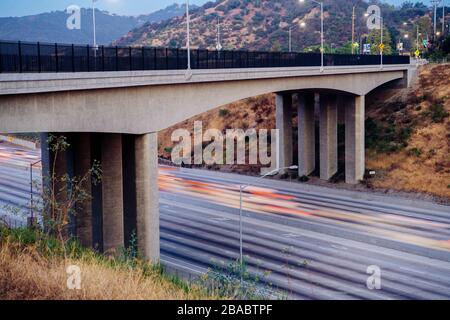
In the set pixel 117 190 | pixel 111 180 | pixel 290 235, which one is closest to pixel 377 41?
pixel 290 235

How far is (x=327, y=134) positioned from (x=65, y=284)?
49150mm

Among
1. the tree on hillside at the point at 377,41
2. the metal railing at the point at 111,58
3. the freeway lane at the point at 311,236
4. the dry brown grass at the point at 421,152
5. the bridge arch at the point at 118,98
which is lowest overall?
the freeway lane at the point at 311,236

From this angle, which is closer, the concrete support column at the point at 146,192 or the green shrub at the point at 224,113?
the concrete support column at the point at 146,192

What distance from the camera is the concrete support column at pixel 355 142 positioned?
5862cm

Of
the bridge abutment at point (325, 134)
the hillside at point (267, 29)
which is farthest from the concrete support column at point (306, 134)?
the hillside at point (267, 29)

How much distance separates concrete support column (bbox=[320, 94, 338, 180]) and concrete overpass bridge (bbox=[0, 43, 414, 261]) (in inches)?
669

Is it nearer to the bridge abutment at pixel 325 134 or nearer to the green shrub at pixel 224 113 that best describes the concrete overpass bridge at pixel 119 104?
the bridge abutment at pixel 325 134

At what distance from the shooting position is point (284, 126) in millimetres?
62438

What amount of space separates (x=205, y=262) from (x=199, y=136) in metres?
45.9

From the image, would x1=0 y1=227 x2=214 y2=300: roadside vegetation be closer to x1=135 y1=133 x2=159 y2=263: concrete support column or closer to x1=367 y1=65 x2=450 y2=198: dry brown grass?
x1=135 y1=133 x2=159 y2=263: concrete support column

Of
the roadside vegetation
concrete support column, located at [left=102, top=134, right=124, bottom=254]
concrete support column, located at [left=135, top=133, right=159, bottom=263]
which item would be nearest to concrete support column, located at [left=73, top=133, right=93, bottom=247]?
concrete support column, located at [left=102, top=134, right=124, bottom=254]

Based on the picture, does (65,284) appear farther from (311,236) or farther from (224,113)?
(224,113)

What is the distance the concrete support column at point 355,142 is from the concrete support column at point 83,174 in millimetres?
33408
